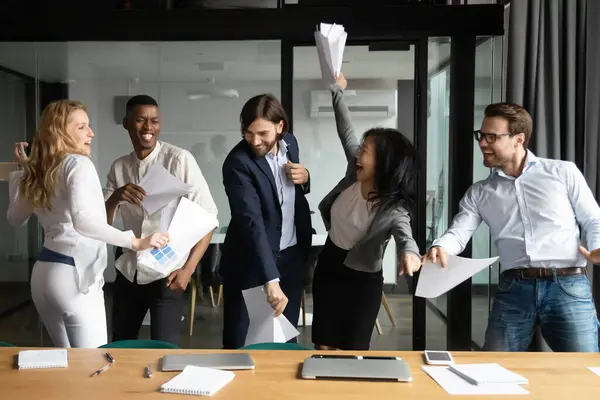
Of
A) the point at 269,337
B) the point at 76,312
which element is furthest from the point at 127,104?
the point at 269,337

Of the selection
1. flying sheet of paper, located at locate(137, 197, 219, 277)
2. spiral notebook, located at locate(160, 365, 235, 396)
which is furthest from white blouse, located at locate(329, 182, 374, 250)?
spiral notebook, located at locate(160, 365, 235, 396)

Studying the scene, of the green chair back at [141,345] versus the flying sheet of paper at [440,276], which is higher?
the flying sheet of paper at [440,276]

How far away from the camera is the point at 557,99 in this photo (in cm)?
363

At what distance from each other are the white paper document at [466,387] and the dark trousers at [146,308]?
1567 mm

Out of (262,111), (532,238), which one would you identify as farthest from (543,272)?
Answer: (262,111)

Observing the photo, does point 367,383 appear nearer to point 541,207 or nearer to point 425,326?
point 541,207

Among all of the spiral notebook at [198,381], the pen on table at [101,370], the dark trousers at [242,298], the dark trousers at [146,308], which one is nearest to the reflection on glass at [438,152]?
the dark trousers at [242,298]

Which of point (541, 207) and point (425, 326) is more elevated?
point (541, 207)

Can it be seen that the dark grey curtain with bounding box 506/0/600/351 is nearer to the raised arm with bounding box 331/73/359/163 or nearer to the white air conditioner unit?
the white air conditioner unit

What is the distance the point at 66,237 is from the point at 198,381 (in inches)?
41.5

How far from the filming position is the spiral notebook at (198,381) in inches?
65.0

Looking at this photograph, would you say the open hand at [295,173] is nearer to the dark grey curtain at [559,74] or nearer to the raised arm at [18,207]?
the raised arm at [18,207]

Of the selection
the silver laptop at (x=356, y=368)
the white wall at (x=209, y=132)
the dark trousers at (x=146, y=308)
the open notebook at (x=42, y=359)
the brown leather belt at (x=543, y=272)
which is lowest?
the dark trousers at (x=146, y=308)

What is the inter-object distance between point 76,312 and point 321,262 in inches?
43.5
